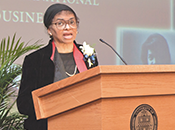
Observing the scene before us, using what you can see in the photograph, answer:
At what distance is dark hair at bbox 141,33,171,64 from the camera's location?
15.1ft

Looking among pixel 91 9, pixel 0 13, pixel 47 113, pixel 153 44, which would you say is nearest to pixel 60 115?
pixel 47 113

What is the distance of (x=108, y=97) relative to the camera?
108 cm


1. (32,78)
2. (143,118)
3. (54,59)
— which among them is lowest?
(143,118)

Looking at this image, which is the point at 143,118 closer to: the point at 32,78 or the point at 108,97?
the point at 108,97

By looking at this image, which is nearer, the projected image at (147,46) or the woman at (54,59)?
the woman at (54,59)

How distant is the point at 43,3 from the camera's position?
3873 millimetres

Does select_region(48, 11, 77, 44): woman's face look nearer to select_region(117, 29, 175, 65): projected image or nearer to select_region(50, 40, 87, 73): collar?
select_region(50, 40, 87, 73): collar

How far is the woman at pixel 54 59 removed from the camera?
1.78 metres

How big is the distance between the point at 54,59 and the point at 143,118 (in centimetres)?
93

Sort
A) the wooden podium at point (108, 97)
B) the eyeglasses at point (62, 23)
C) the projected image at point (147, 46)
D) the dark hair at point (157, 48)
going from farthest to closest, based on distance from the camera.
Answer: the dark hair at point (157, 48), the projected image at point (147, 46), the eyeglasses at point (62, 23), the wooden podium at point (108, 97)

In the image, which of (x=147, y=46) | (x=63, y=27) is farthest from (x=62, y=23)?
(x=147, y=46)

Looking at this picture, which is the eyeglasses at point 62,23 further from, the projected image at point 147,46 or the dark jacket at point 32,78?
the projected image at point 147,46

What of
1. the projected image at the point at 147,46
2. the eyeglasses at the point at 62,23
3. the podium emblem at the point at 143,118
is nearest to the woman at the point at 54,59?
the eyeglasses at the point at 62,23

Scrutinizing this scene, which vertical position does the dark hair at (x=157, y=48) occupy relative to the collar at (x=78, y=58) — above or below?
above
